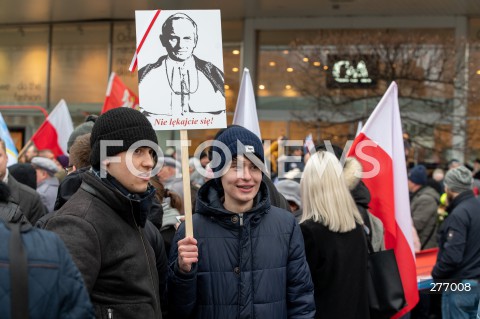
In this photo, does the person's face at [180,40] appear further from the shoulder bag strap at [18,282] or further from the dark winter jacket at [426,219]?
the dark winter jacket at [426,219]

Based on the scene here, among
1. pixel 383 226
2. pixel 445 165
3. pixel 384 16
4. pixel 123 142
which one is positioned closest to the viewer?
pixel 123 142

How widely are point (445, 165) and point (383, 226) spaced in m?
11.1

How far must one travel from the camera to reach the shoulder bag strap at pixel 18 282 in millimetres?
1797

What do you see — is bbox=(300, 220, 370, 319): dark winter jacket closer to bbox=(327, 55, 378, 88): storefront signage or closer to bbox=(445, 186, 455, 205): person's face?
bbox=(445, 186, 455, 205): person's face

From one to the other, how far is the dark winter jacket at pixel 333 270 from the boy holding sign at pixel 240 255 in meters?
0.67

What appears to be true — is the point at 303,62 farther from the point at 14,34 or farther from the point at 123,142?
the point at 123,142

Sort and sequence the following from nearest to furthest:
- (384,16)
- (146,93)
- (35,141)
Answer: (146,93)
(35,141)
(384,16)

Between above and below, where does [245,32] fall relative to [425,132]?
above

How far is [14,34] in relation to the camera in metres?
21.9

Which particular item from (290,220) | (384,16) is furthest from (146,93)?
(384,16)

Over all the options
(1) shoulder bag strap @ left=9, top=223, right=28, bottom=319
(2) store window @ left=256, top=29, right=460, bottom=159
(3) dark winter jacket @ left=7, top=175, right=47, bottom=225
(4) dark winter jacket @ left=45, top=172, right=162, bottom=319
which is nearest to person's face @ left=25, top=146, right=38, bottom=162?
(3) dark winter jacket @ left=7, top=175, right=47, bottom=225

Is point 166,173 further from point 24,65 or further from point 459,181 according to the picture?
point 24,65

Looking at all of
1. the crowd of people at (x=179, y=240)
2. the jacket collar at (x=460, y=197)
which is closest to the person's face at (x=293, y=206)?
the crowd of people at (x=179, y=240)

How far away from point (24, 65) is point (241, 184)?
777 inches
